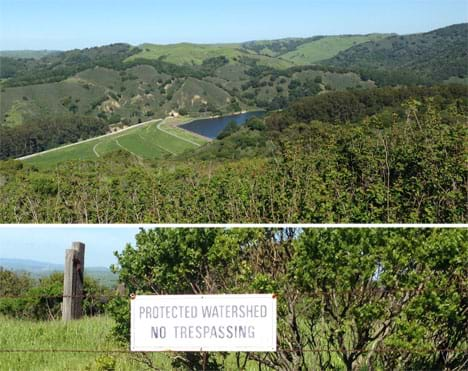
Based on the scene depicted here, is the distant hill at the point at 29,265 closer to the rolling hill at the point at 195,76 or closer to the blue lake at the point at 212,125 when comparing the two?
the rolling hill at the point at 195,76

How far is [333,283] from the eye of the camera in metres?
3.92

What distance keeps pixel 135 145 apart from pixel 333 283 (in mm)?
3330

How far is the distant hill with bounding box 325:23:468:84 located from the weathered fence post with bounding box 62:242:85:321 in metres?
4.34

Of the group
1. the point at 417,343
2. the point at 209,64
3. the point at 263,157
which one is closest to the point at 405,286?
the point at 417,343

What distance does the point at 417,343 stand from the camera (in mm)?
3904

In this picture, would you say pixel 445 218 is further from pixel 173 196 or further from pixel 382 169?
pixel 173 196

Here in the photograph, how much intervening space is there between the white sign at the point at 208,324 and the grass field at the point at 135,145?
9.92 ft

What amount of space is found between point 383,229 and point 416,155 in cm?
260

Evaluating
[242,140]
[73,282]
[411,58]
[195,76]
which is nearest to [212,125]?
[242,140]

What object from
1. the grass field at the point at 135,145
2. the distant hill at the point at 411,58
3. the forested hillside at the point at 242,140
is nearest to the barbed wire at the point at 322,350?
the forested hillside at the point at 242,140

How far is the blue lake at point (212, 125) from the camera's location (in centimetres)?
715

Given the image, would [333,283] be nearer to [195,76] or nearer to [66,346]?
[66,346]

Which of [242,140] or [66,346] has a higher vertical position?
[242,140]

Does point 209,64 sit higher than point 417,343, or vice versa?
point 209,64
